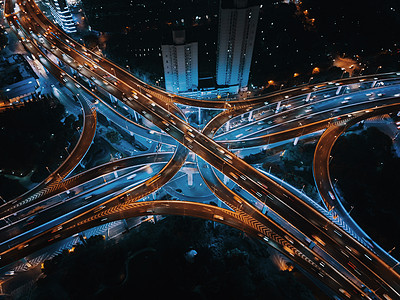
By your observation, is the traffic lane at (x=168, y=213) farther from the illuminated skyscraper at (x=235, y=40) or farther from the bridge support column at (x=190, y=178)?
the illuminated skyscraper at (x=235, y=40)

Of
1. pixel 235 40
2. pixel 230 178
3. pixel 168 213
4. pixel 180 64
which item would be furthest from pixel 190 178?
pixel 235 40

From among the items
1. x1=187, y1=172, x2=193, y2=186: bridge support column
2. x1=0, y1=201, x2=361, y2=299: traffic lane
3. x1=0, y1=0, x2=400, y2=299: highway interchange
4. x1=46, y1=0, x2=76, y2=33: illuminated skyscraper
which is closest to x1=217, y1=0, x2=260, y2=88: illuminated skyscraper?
x1=0, y1=0, x2=400, y2=299: highway interchange

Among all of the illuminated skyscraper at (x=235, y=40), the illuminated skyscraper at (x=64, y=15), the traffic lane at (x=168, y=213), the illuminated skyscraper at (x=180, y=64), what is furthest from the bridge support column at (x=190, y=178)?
the illuminated skyscraper at (x=64, y=15)

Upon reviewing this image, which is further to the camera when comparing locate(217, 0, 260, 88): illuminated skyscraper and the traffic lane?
locate(217, 0, 260, 88): illuminated skyscraper

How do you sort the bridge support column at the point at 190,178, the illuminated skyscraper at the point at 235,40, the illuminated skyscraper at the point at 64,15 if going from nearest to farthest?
the bridge support column at the point at 190,178 → the illuminated skyscraper at the point at 235,40 → the illuminated skyscraper at the point at 64,15

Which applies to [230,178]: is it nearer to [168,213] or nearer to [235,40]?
[168,213]

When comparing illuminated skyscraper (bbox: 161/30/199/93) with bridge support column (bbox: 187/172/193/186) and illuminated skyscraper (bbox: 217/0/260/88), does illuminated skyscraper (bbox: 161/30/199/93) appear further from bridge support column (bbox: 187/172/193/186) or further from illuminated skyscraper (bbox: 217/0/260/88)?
bridge support column (bbox: 187/172/193/186)

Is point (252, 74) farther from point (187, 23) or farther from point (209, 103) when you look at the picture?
point (187, 23)

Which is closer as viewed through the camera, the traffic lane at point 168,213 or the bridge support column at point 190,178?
the traffic lane at point 168,213
